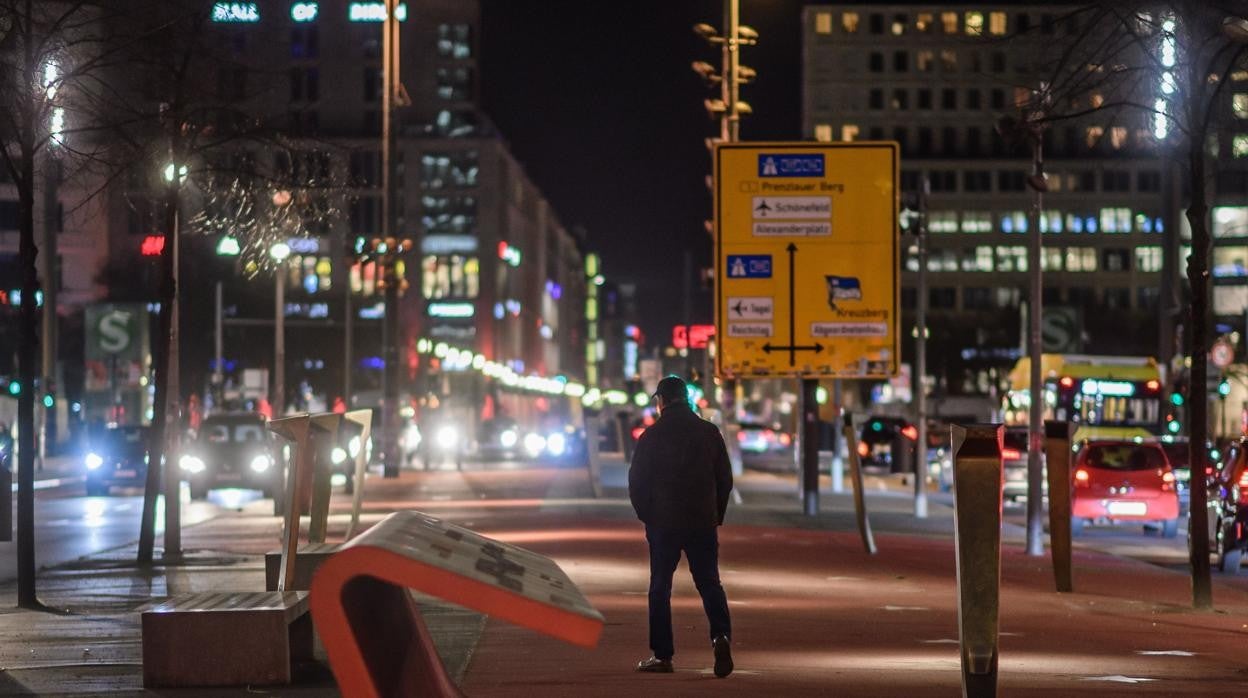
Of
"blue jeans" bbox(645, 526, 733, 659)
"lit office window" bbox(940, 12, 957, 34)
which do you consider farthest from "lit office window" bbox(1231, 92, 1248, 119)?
"lit office window" bbox(940, 12, 957, 34)

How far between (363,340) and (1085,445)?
94.8 meters

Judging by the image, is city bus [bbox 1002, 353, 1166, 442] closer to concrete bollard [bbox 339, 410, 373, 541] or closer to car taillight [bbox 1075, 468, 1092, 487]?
car taillight [bbox 1075, 468, 1092, 487]

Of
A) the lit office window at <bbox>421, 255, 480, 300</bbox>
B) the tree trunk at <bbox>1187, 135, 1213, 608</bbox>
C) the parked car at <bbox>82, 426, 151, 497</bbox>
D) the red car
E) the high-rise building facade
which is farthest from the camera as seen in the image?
the high-rise building facade

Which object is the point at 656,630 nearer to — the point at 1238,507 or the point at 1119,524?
the point at 1238,507

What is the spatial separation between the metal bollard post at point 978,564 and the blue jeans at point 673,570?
2.30 meters

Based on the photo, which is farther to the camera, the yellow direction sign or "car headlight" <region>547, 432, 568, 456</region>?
"car headlight" <region>547, 432, 568, 456</region>

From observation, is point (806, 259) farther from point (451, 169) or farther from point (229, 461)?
point (451, 169)

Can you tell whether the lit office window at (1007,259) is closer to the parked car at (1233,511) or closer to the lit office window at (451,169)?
the lit office window at (451,169)

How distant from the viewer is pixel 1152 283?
155 m

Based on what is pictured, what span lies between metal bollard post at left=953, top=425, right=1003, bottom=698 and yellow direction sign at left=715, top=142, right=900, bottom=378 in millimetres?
21459

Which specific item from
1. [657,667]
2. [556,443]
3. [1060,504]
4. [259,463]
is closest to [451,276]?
[556,443]

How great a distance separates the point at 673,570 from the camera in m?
11.7

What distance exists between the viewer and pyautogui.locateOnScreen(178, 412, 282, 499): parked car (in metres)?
40.1

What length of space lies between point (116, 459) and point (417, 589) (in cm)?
3915
